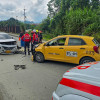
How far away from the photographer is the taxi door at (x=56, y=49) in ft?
20.9

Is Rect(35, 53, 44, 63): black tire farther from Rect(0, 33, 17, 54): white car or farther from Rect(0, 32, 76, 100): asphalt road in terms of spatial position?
Rect(0, 33, 17, 54): white car

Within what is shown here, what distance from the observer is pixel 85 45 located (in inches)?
226

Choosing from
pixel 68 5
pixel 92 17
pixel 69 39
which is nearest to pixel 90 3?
pixel 68 5

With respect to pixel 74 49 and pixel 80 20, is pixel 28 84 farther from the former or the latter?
pixel 80 20

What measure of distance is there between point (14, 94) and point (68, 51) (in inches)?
130

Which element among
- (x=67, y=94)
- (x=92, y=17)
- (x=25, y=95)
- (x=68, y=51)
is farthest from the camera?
(x=92, y=17)

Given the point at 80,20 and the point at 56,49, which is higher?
the point at 80,20

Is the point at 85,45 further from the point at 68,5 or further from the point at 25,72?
the point at 68,5

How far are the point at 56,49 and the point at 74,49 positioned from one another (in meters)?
0.99

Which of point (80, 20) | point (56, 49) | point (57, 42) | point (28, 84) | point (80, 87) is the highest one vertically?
point (80, 20)

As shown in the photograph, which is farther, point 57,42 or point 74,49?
point 57,42

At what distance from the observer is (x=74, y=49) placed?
19.5 feet

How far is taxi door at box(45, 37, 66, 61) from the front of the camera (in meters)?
6.36

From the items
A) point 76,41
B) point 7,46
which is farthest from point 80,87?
point 7,46
